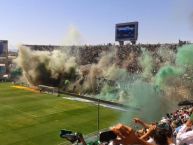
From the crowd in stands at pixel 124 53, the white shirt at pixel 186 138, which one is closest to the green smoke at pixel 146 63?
the crowd in stands at pixel 124 53

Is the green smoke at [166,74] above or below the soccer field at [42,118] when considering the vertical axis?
above

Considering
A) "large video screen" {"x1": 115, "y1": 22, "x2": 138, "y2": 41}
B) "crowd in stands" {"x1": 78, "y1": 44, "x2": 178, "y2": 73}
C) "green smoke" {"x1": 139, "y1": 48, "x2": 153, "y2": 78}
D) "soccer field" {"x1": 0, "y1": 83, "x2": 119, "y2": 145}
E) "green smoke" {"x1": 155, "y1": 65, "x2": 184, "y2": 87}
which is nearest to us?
"soccer field" {"x1": 0, "y1": 83, "x2": 119, "y2": 145}

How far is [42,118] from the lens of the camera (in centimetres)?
2566

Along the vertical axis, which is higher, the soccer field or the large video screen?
the large video screen

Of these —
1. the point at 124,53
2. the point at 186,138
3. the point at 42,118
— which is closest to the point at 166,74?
the point at 42,118

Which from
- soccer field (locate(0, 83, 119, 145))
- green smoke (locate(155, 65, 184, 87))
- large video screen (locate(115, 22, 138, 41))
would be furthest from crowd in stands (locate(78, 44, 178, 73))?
soccer field (locate(0, 83, 119, 145))

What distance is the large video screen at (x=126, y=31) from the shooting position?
5045 centimetres

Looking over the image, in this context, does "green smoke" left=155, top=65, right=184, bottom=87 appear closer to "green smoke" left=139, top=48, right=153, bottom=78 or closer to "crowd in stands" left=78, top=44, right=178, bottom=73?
"green smoke" left=139, top=48, right=153, bottom=78

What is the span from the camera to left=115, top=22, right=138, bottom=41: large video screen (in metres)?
50.5

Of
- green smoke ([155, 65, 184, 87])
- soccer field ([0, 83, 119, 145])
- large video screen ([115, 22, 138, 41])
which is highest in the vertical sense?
large video screen ([115, 22, 138, 41])

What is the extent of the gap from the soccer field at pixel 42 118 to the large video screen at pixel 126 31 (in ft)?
64.5

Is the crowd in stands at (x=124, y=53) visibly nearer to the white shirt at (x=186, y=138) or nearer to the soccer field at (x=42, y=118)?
the soccer field at (x=42, y=118)

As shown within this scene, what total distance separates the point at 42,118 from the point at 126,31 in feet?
96.3

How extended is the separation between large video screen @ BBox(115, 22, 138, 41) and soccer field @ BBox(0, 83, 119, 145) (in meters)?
19.7
